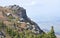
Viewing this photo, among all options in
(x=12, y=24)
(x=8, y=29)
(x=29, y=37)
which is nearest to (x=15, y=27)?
(x=12, y=24)

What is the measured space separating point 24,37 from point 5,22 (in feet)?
117

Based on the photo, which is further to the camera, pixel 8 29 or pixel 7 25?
pixel 7 25

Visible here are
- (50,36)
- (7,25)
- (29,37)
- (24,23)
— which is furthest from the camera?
(24,23)

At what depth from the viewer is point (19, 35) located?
167250 mm

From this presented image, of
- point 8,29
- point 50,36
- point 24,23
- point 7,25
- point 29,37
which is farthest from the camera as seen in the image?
point 24,23

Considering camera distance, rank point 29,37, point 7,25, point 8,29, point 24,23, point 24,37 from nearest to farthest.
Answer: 1. point 29,37
2. point 24,37
3. point 8,29
4. point 7,25
5. point 24,23

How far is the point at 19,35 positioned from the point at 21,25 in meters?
29.8

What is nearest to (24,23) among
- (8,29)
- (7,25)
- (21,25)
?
(21,25)

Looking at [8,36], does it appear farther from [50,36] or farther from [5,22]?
[50,36]

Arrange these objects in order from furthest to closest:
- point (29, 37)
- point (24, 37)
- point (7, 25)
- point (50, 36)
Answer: point (7, 25)
point (24, 37)
point (29, 37)
point (50, 36)

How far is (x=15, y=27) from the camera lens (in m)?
190

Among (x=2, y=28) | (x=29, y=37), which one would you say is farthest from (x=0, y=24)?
(x=29, y=37)

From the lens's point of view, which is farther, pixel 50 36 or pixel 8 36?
pixel 8 36

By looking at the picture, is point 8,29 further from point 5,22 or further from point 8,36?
point 5,22
